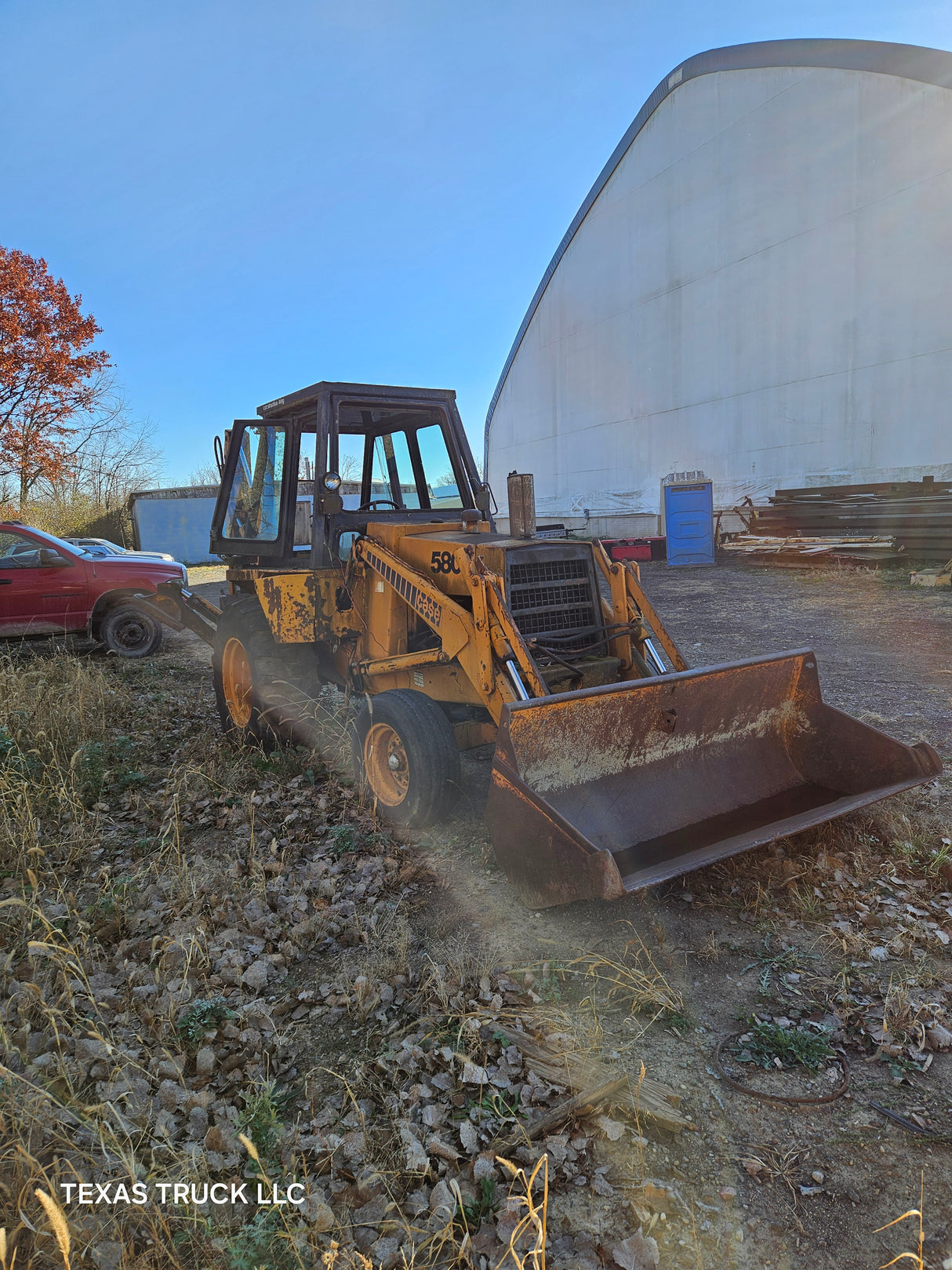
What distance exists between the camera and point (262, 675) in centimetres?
579

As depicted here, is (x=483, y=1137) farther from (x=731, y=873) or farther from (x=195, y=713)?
(x=195, y=713)

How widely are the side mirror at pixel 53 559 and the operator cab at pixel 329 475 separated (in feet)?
13.1

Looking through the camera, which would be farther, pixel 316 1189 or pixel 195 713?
pixel 195 713

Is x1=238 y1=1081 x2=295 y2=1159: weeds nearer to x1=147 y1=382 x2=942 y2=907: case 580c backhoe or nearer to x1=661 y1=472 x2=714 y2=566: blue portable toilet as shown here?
x1=147 y1=382 x2=942 y2=907: case 580c backhoe

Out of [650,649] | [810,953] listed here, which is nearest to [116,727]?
[650,649]

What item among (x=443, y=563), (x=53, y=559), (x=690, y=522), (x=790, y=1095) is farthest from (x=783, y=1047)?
(x=690, y=522)

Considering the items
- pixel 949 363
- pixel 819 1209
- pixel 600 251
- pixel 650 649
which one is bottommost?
pixel 819 1209

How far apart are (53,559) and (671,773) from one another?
8.64 metres

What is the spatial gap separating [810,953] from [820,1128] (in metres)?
0.93

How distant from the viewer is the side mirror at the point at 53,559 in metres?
9.48

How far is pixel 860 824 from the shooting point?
4023 mm

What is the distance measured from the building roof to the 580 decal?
55.3 ft

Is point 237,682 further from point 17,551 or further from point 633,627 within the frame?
point 17,551

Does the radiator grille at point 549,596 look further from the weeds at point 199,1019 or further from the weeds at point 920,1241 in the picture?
the weeds at point 920,1241
